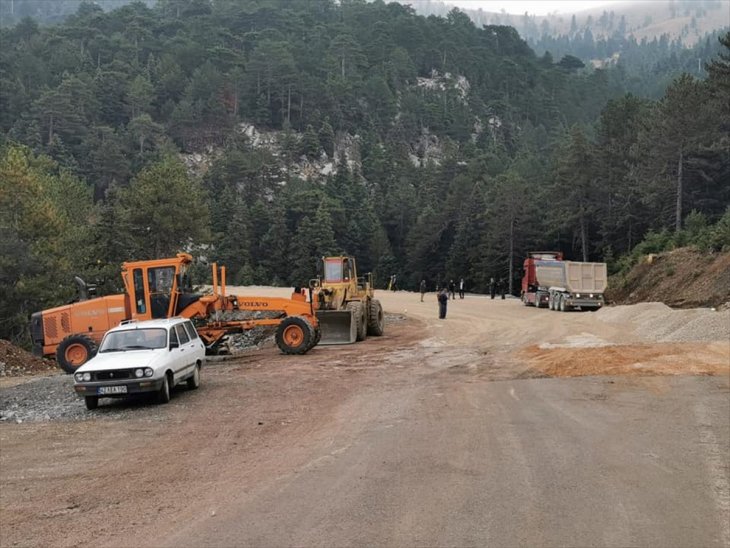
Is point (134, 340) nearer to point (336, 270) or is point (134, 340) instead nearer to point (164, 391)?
point (164, 391)

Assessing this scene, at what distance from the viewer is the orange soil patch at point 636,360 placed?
50.4 ft

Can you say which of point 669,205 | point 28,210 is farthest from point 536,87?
point 28,210

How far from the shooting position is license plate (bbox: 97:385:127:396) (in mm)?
12656

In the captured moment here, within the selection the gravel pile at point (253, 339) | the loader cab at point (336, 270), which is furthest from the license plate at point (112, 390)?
the gravel pile at point (253, 339)

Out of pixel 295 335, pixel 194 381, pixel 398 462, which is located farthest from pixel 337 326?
pixel 398 462

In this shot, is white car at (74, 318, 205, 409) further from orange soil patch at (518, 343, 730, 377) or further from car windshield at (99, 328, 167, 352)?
orange soil patch at (518, 343, 730, 377)

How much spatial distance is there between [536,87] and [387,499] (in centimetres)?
18610

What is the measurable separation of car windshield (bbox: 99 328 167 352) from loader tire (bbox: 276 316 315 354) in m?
7.09

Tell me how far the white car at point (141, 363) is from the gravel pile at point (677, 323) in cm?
1424

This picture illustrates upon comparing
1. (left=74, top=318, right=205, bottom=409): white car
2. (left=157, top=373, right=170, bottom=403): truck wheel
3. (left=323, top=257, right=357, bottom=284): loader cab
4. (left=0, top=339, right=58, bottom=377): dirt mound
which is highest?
(left=323, top=257, right=357, bottom=284): loader cab

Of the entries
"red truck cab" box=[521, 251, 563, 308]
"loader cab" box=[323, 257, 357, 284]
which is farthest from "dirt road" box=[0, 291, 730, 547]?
"red truck cab" box=[521, 251, 563, 308]

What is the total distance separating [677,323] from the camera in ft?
74.0

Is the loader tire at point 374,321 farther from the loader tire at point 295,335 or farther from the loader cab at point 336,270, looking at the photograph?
the loader tire at point 295,335

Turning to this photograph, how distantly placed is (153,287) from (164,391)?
7.37 metres
